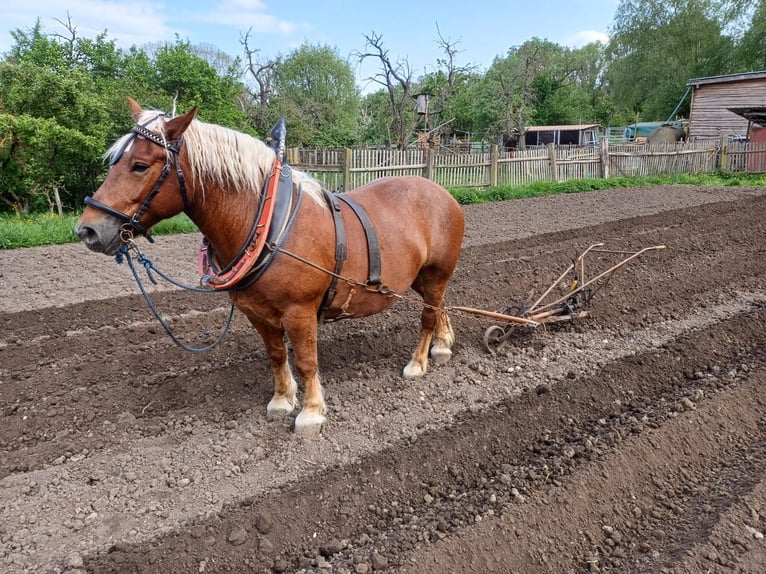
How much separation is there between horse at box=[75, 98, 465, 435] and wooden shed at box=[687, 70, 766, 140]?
1155 inches

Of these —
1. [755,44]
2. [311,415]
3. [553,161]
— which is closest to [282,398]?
[311,415]

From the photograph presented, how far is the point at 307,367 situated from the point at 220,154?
1.45 m

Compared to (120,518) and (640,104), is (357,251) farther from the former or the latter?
(640,104)

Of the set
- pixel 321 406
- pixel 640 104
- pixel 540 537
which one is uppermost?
pixel 640 104

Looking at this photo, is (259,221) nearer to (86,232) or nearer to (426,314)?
(86,232)

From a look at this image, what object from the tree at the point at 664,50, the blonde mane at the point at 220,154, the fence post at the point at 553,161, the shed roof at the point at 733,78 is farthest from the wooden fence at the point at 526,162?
the tree at the point at 664,50

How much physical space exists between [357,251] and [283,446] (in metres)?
1.39

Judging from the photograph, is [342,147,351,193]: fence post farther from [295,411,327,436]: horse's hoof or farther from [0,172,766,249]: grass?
[295,411,327,436]: horse's hoof

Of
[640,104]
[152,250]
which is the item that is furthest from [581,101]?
[152,250]

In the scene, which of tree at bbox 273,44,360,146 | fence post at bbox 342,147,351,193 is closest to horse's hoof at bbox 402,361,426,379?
fence post at bbox 342,147,351,193

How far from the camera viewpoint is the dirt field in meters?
2.54

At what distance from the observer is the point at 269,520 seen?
2.68 metres

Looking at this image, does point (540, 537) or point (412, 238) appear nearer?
point (540, 537)

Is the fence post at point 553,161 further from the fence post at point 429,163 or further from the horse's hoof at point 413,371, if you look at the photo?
the horse's hoof at point 413,371
